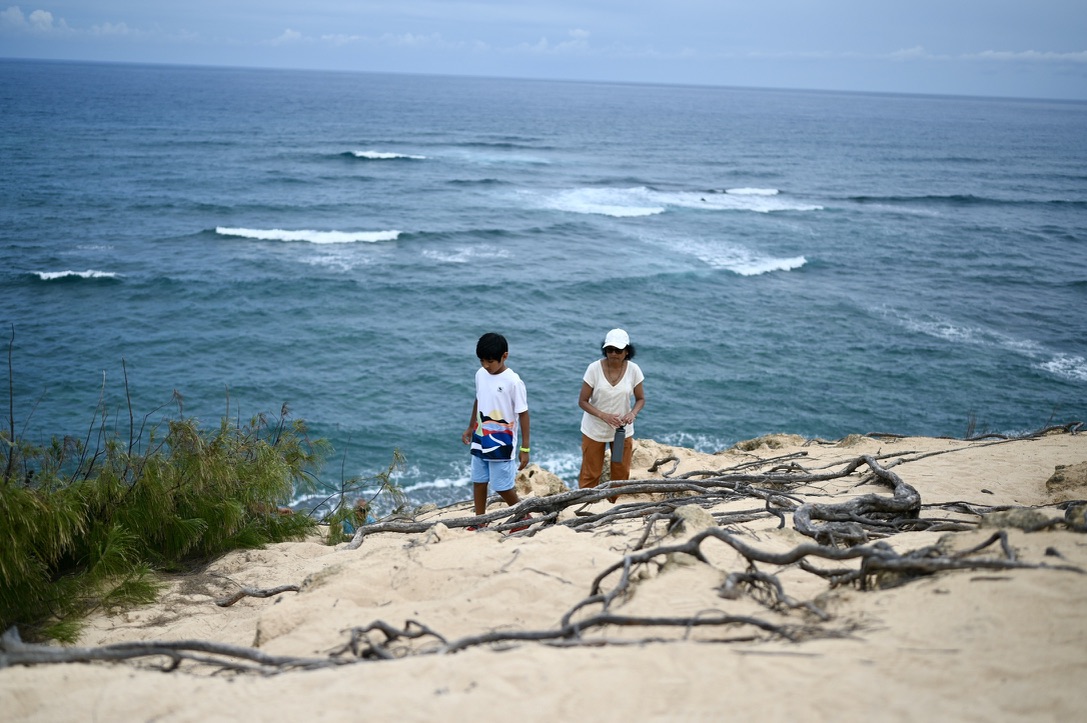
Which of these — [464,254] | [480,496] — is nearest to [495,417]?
[480,496]

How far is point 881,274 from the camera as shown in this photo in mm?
26453

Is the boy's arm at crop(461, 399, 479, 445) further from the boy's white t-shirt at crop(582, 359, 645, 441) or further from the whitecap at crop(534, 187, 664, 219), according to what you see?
the whitecap at crop(534, 187, 664, 219)

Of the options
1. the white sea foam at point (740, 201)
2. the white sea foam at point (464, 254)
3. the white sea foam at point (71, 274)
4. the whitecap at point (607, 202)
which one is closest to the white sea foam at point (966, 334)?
the white sea foam at point (464, 254)

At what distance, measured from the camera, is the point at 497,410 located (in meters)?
5.54

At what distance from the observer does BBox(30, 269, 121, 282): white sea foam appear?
22.4 metres

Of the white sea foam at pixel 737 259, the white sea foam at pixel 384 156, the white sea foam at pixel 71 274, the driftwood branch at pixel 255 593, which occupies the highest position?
the white sea foam at pixel 384 156

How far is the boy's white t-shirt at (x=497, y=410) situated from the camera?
5.53 metres

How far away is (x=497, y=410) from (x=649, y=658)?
9.82 feet

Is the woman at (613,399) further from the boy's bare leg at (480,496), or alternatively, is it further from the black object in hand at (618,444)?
the boy's bare leg at (480,496)

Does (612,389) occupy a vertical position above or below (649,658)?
above

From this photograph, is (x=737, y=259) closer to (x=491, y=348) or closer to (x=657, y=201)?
(x=657, y=201)

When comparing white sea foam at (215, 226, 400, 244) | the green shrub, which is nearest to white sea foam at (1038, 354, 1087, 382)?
the green shrub

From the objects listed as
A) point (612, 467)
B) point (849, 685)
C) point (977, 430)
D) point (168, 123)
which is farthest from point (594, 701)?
point (168, 123)

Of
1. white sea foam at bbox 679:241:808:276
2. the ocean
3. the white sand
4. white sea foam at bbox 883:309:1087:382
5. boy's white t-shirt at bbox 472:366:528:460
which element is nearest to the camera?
the white sand
